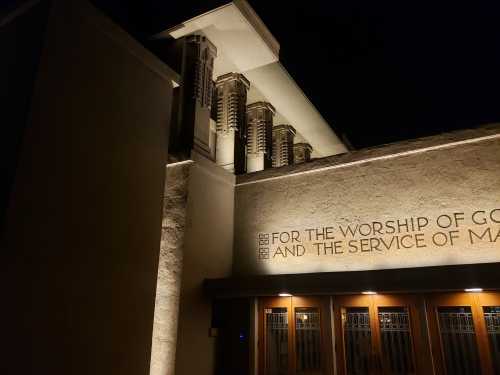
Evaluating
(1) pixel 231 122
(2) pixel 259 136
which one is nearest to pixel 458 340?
(1) pixel 231 122

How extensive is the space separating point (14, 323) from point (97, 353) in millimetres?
1236

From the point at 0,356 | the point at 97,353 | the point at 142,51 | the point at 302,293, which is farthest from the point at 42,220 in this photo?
the point at 302,293

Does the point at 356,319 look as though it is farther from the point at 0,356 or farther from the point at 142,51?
the point at 142,51

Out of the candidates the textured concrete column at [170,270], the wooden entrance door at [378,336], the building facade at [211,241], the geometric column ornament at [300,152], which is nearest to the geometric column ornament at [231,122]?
the building facade at [211,241]

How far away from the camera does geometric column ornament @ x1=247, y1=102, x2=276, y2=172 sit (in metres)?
11.1

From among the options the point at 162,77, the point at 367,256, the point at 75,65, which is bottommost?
the point at 367,256

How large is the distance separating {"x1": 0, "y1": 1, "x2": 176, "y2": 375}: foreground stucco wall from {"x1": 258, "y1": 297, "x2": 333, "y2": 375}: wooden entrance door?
201 centimetres

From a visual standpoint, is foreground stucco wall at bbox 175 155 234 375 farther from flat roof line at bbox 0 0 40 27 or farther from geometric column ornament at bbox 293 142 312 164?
geometric column ornament at bbox 293 142 312 164

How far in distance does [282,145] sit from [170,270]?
7.15m

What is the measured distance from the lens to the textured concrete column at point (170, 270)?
6.39 meters

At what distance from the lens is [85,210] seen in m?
5.41

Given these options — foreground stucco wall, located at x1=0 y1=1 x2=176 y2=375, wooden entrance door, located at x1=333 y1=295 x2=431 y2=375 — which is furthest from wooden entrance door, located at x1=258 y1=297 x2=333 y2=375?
foreground stucco wall, located at x1=0 y1=1 x2=176 y2=375

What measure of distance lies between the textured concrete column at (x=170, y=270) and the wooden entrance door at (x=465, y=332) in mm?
3912

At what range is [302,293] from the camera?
6461 millimetres
